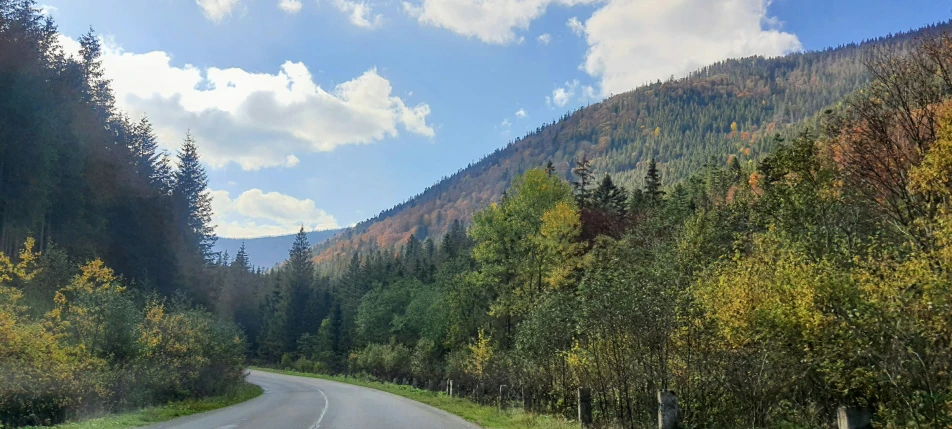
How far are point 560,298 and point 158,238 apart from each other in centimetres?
4157

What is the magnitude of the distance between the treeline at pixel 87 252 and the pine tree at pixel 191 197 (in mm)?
143

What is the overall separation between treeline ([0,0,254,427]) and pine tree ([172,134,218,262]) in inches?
5.6

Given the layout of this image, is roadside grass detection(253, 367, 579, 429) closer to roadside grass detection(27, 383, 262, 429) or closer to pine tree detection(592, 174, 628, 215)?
roadside grass detection(27, 383, 262, 429)

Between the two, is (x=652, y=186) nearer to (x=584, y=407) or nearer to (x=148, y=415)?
(x=584, y=407)

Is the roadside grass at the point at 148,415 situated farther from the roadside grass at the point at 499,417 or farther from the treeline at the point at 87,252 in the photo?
the roadside grass at the point at 499,417

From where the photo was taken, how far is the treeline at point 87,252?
15.7m

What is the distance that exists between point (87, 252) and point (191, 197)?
22.0 m

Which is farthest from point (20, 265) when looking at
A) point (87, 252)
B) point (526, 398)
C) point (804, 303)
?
point (87, 252)

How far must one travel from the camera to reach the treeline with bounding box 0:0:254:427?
15.7 metres

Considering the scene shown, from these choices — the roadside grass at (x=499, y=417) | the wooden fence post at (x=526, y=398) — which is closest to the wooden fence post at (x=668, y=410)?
the roadside grass at (x=499, y=417)

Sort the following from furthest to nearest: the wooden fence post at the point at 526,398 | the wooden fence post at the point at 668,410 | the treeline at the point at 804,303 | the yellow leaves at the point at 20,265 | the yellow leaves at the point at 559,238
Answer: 1. the yellow leaves at the point at 559,238
2. the wooden fence post at the point at 526,398
3. the yellow leaves at the point at 20,265
4. the wooden fence post at the point at 668,410
5. the treeline at the point at 804,303

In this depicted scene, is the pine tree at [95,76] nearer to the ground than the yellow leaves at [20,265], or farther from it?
farther from it

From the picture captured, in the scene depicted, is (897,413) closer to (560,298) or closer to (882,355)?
(882,355)

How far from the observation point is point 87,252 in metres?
35.8
